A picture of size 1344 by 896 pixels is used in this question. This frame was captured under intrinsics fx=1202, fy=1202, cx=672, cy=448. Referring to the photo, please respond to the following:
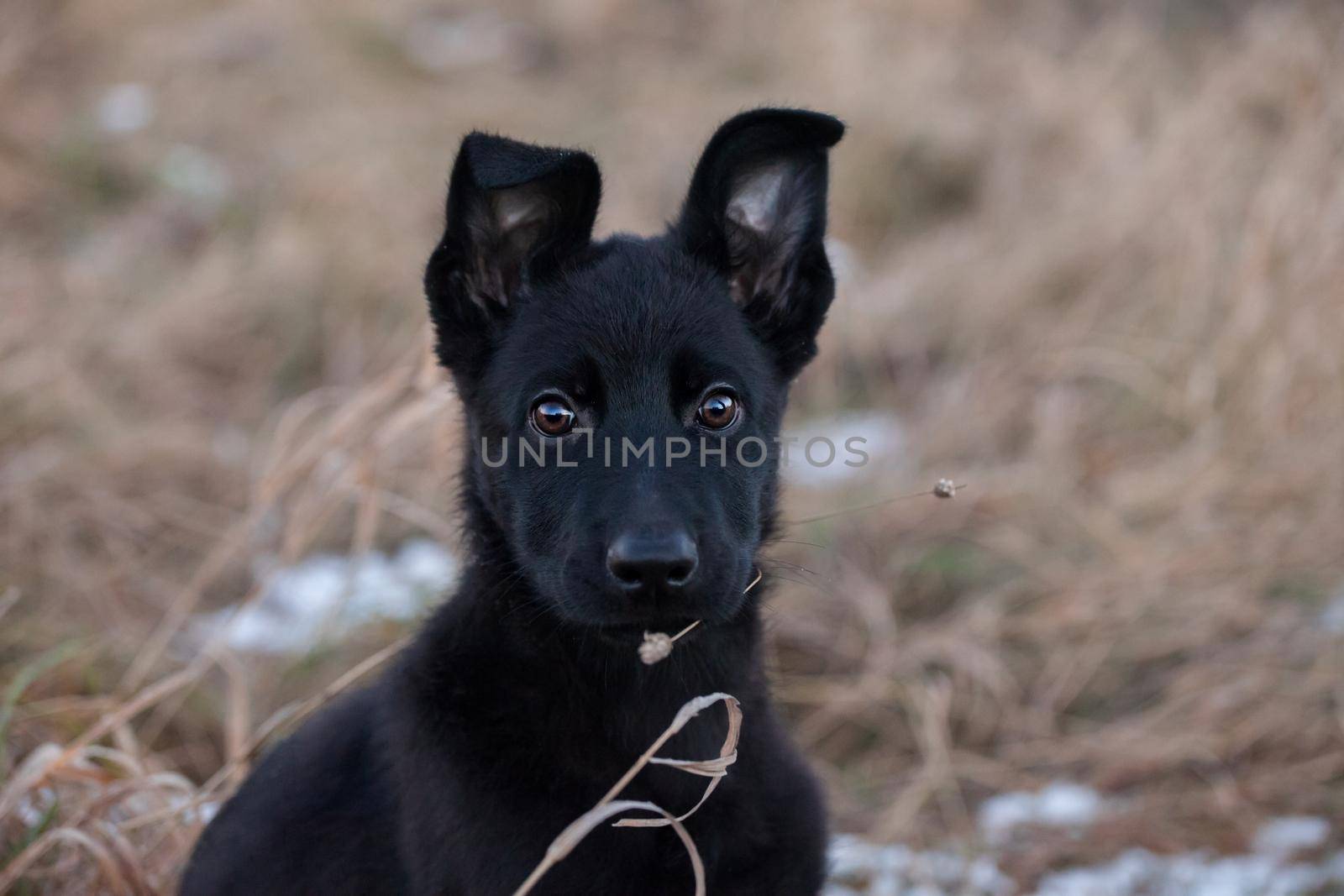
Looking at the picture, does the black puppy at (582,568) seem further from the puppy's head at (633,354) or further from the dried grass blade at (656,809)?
the dried grass blade at (656,809)

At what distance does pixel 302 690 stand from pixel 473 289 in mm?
2135

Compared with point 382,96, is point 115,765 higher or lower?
lower

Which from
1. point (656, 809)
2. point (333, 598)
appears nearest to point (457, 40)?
point (333, 598)

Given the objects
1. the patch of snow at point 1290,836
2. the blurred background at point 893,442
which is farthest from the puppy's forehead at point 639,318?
the patch of snow at point 1290,836

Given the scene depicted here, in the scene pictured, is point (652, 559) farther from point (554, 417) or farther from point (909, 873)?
point (909, 873)

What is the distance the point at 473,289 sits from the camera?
2.47 metres

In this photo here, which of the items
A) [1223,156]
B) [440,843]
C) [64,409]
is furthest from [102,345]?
[1223,156]

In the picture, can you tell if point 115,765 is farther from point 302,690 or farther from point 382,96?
point 382,96

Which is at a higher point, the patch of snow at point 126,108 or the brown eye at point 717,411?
the patch of snow at point 126,108

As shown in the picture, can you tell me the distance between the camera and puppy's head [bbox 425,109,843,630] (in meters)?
2.13

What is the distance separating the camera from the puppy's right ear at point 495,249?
7.83 ft

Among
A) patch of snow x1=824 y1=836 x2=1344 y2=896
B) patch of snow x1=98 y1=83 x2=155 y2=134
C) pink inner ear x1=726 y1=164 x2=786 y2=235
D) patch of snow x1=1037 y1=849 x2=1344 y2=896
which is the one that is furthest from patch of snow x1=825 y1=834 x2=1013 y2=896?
patch of snow x1=98 y1=83 x2=155 y2=134

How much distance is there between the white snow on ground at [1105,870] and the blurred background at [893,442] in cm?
2

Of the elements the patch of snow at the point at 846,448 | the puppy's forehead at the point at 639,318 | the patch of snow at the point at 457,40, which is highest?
the patch of snow at the point at 457,40
